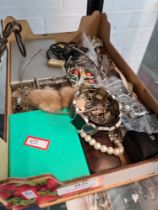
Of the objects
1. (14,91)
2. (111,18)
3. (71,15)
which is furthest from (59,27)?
(14,91)

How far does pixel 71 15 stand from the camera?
97 centimetres

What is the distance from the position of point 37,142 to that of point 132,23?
0.93 m

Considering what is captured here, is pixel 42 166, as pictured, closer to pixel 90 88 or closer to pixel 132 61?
pixel 90 88

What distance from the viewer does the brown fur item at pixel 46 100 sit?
1.69 ft

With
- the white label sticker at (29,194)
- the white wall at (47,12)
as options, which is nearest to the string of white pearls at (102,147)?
the white label sticker at (29,194)

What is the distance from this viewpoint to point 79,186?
1.43 feet

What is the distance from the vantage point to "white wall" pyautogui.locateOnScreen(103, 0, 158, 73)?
3.33 feet

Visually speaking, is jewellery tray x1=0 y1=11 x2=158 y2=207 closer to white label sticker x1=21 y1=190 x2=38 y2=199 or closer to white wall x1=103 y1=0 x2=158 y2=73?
white label sticker x1=21 y1=190 x2=38 y2=199

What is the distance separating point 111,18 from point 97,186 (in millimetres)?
888

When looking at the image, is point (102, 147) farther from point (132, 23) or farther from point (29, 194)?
point (132, 23)

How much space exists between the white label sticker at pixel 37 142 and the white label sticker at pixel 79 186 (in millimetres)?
99

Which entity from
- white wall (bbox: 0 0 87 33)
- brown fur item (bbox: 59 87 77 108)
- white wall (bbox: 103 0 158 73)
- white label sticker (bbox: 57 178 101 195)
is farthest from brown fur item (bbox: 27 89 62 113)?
white wall (bbox: 103 0 158 73)

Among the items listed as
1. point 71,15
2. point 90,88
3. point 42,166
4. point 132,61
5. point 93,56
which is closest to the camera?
point 42,166

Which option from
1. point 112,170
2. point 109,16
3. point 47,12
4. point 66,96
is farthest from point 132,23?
point 112,170
